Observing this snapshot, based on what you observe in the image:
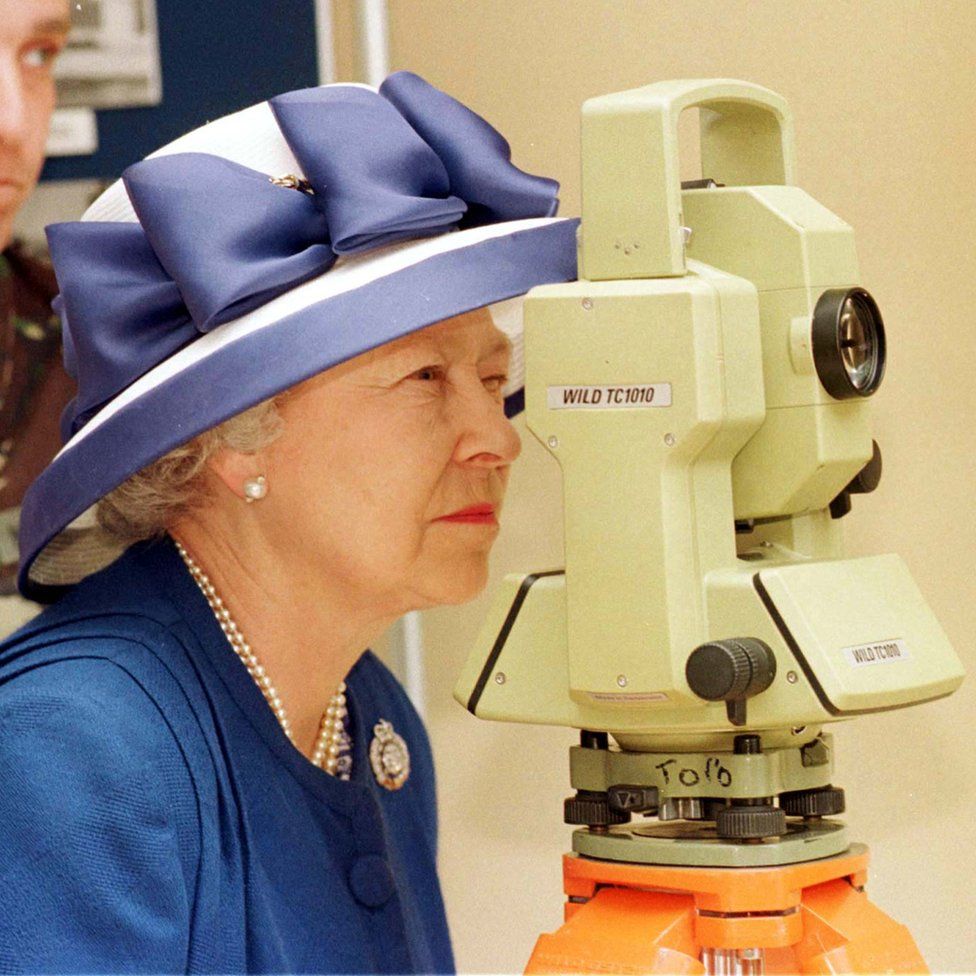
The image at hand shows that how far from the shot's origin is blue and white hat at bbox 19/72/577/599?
1144 millimetres

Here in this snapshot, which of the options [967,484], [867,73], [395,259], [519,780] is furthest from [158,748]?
[867,73]

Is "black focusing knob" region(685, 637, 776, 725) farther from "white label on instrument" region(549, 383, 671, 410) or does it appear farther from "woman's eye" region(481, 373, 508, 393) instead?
"woman's eye" region(481, 373, 508, 393)

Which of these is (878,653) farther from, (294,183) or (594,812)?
(294,183)

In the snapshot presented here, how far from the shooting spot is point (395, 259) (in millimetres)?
1177

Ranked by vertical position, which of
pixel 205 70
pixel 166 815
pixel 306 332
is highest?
pixel 205 70

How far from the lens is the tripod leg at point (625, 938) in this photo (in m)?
0.96

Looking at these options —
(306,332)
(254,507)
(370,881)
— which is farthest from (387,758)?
(306,332)

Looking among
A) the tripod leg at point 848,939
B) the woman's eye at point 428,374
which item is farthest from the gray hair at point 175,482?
the tripod leg at point 848,939

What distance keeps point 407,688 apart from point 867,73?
0.93m

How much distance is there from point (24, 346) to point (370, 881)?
2.78 ft

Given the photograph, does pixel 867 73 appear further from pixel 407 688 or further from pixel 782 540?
pixel 407 688

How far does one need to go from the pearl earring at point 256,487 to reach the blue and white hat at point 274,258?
0.44 feet

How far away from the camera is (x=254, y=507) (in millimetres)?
1350

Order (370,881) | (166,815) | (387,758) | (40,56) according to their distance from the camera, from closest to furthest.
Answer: (166,815)
(370,881)
(387,758)
(40,56)
